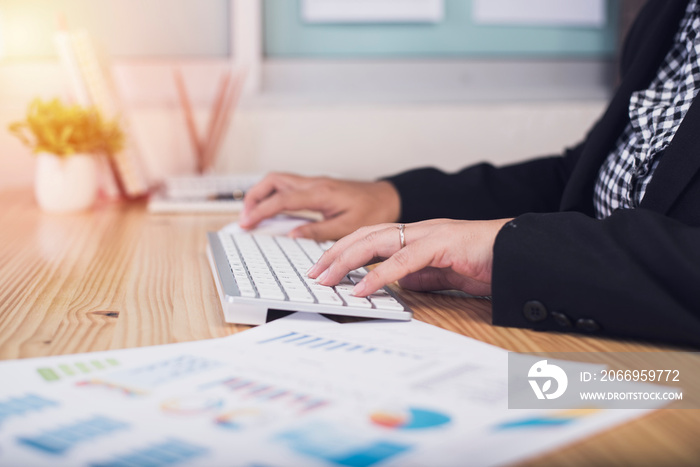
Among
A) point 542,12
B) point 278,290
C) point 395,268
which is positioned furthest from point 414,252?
point 542,12

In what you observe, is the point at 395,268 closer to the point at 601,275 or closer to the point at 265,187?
the point at 601,275

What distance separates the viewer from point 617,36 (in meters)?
1.69

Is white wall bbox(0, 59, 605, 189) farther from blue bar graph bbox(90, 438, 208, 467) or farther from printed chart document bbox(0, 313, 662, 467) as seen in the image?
blue bar graph bbox(90, 438, 208, 467)

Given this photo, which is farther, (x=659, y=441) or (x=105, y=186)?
(x=105, y=186)

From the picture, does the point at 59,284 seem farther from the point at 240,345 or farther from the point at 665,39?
the point at 665,39

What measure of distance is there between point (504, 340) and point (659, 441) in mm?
187

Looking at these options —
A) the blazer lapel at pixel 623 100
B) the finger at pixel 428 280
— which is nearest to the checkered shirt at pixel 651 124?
the blazer lapel at pixel 623 100

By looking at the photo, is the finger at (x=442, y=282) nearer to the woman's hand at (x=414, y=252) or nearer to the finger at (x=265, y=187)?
the woman's hand at (x=414, y=252)

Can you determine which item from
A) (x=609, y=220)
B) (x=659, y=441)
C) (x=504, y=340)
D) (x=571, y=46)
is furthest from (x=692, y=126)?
(x=571, y=46)

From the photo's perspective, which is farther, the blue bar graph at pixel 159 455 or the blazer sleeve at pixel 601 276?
the blazer sleeve at pixel 601 276

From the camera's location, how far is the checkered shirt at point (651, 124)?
2.70 feet

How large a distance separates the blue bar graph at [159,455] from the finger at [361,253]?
0.30 meters

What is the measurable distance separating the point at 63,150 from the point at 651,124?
0.98 meters

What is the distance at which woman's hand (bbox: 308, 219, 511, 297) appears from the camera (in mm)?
618
